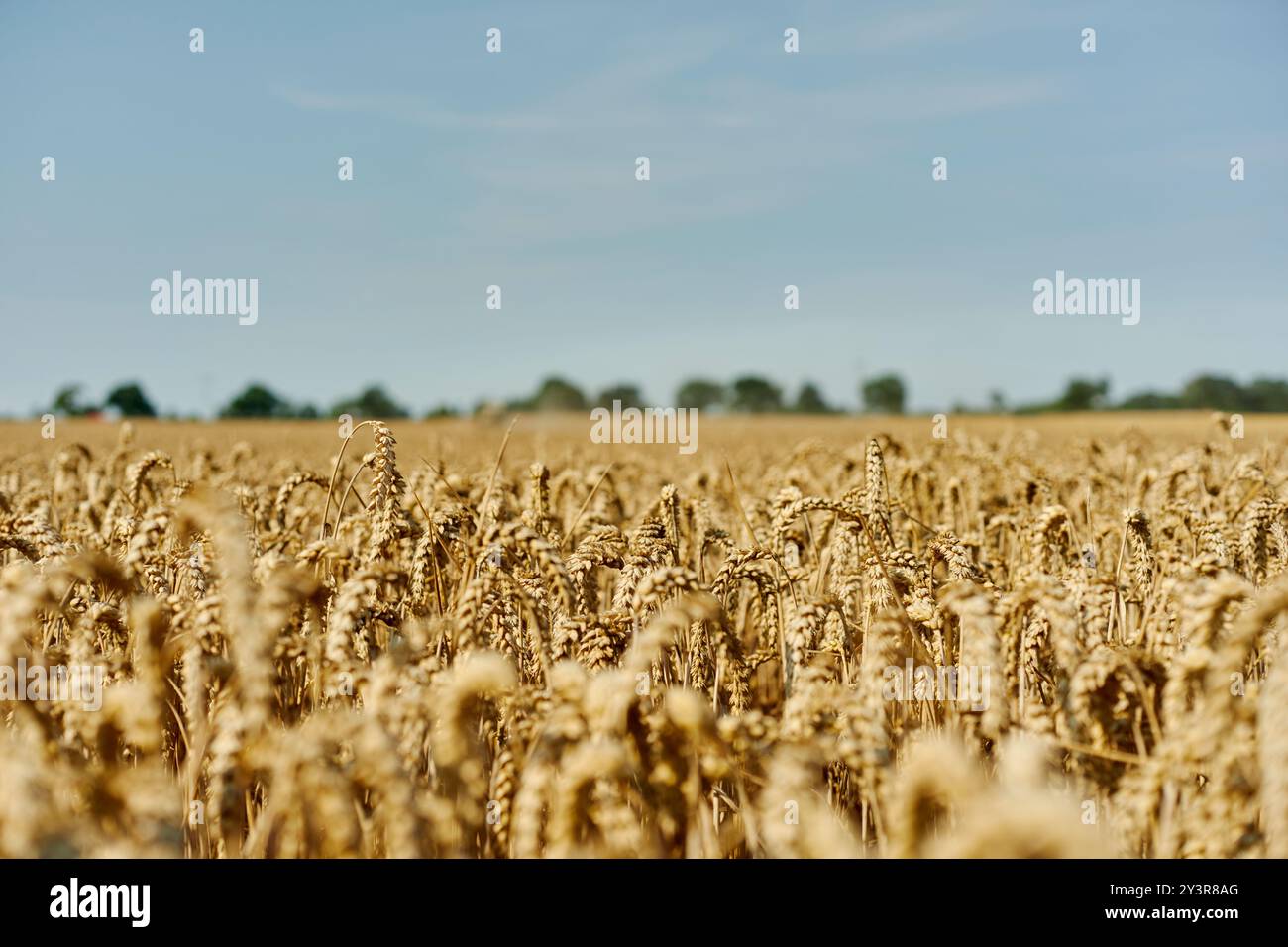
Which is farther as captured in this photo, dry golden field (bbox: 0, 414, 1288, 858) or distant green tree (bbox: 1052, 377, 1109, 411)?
distant green tree (bbox: 1052, 377, 1109, 411)

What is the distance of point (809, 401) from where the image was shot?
396ft

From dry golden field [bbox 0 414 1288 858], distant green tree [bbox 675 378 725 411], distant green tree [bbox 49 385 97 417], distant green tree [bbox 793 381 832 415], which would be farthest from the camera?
distant green tree [bbox 675 378 725 411]

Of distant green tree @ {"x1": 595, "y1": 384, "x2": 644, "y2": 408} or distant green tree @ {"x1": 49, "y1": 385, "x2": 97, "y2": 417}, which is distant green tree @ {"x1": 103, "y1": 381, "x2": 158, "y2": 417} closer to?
distant green tree @ {"x1": 49, "y1": 385, "x2": 97, "y2": 417}

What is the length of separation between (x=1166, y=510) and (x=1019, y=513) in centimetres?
71

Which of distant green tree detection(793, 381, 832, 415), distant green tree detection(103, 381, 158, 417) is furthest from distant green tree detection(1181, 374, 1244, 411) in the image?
distant green tree detection(103, 381, 158, 417)

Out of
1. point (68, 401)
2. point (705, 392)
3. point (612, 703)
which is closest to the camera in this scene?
point (612, 703)

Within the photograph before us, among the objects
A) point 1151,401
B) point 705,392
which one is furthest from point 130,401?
point 1151,401

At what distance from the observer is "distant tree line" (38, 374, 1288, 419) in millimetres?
89188

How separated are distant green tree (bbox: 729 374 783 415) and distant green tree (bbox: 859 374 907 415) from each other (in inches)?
493

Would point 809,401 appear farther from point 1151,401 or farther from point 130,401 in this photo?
point 130,401

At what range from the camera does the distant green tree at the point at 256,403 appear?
94.6 m

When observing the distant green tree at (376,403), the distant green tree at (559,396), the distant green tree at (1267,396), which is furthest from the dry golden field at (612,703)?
the distant green tree at (1267,396)

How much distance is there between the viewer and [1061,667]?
2162mm

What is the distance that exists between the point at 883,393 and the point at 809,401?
11552mm
